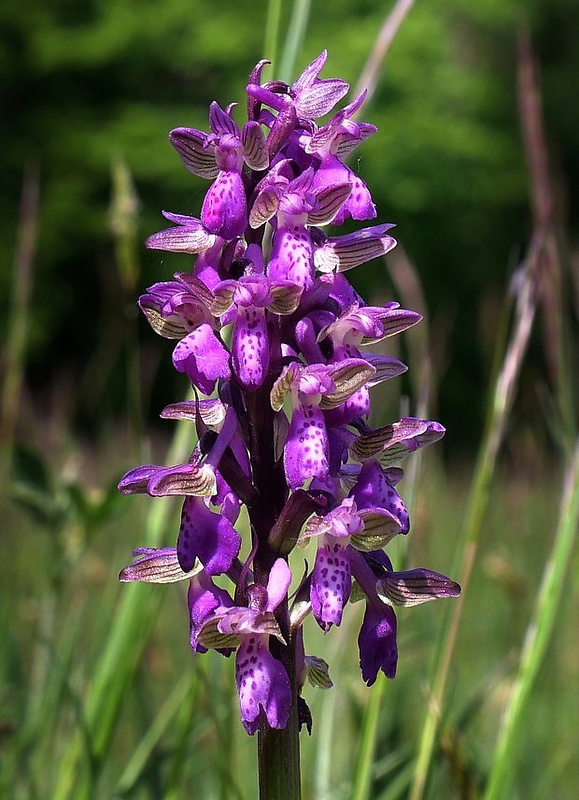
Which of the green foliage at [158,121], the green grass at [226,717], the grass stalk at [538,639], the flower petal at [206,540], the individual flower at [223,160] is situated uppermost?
the green foliage at [158,121]

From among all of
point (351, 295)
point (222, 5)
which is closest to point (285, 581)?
point (351, 295)

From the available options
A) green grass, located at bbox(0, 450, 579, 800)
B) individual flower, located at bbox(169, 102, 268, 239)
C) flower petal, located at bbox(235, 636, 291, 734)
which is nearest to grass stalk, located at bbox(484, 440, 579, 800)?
green grass, located at bbox(0, 450, 579, 800)

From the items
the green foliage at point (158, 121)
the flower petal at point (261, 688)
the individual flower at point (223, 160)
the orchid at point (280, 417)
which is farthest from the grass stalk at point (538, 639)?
the green foliage at point (158, 121)

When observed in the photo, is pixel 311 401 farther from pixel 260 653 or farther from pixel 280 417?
pixel 260 653

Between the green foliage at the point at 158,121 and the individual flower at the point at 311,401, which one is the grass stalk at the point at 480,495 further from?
the green foliage at the point at 158,121

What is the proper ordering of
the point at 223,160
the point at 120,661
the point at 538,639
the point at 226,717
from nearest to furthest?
the point at 223,160 < the point at 538,639 < the point at 120,661 < the point at 226,717

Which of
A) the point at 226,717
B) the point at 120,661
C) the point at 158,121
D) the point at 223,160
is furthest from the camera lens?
the point at 158,121

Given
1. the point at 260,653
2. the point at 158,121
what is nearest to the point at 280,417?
the point at 260,653

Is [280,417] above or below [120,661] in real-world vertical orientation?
above

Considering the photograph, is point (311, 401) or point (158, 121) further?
point (158, 121)
